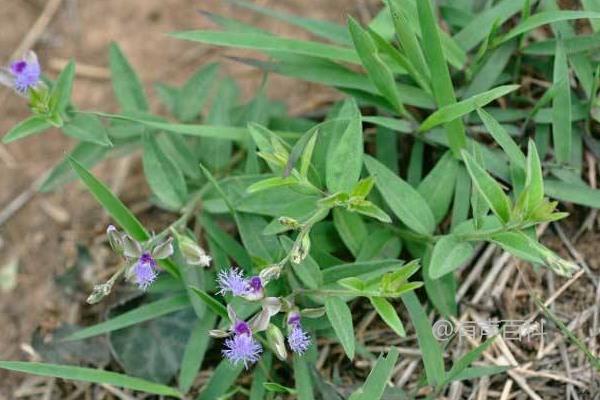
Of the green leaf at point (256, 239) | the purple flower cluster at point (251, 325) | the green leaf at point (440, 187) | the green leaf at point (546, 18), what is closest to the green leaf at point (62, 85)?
the green leaf at point (256, 239)

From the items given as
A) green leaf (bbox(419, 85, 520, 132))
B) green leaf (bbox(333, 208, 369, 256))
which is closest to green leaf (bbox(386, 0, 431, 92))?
green leaf (bbox(419, 85, 520, 132))

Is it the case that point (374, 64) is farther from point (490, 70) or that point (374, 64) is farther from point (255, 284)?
point (255, 284)

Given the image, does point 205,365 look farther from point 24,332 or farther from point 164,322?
point 24,332

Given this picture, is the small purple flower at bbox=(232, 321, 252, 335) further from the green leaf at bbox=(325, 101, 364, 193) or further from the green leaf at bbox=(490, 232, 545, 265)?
the green leaf at bbox=(490, 232, 545, 265)

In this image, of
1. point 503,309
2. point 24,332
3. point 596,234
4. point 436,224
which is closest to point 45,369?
point 24,332

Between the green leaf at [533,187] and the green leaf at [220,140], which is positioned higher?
the green leaf at [533,187]

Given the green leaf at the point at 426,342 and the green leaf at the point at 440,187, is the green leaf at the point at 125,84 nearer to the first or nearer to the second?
the green leaf at the point at 440,187

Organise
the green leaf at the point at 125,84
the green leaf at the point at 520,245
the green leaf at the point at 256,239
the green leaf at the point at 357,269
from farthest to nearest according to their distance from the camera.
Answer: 1. the green leaf at the point at 125,84
2. the green leaf at the point at 256,239
3. the green leaf at the point at 357,269
4. the green leaf at the point at 520,245
